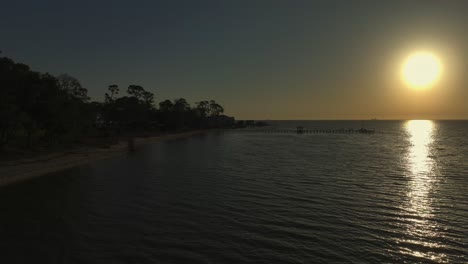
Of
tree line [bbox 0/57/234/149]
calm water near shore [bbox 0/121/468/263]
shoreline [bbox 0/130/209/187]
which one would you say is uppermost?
tree line [bbox 0/57/234/149]

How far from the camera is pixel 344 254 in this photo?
14055mm

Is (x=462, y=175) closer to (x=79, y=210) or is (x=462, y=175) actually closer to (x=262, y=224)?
(x=262, y=224)

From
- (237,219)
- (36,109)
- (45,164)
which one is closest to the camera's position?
(237,219)

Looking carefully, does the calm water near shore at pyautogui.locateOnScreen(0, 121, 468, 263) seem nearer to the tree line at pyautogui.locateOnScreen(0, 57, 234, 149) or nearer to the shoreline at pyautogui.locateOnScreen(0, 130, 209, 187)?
the shoreline at pyautogui.locateOnScreen(0, 130, 209, 187)

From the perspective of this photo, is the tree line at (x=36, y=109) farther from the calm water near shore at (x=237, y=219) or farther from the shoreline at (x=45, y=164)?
the calm water near shore at (x=237, y=219)

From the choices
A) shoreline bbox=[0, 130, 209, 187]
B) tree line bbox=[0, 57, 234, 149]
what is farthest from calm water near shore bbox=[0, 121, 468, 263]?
tree line bbox=[0, 57, 234, 149]

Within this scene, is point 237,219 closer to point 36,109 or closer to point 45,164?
point 45,164

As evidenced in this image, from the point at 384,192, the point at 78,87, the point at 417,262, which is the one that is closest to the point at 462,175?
the point at 384,192

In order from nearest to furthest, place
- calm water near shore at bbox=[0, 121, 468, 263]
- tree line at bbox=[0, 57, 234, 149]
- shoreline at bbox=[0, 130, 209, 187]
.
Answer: calm water near shore at bbox=[0, 121, 468, 263] < shoreline at bbox=[0, 130, 209, 187] < tree line at bbox=[0, 57, 234, 149]

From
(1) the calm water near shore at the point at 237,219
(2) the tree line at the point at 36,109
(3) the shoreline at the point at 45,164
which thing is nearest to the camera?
(1) the calm water near shore at the point at 237,219

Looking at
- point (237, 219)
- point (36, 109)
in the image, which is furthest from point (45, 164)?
point (237, 219)

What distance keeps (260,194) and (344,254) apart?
40.1 ft

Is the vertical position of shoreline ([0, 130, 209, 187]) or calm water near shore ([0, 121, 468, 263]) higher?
shoreline ([0, 130, 209, 187])

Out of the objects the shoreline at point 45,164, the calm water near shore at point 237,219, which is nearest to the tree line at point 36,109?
the shoreline at point 45,164
